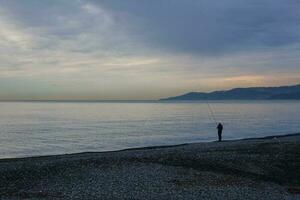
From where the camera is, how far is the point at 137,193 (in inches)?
696

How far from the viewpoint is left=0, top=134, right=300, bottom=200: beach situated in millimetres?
17797

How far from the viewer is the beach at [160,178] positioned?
58.4 feet

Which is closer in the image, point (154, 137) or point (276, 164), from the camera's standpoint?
point (276, 164)

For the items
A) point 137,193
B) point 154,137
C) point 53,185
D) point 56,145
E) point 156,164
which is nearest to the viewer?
point 137,193

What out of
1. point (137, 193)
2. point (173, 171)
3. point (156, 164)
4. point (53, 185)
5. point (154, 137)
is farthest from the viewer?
point (154, 137)

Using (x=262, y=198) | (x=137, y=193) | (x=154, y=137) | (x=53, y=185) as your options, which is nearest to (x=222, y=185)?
(x=262, y=198)

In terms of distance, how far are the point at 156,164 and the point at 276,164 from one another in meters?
7.37

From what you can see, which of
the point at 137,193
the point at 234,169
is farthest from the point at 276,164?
the point at 137,193

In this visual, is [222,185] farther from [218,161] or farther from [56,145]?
[56,145]

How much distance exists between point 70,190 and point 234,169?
9.99 m

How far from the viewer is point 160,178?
20.5 metres

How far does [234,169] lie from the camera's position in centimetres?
2422

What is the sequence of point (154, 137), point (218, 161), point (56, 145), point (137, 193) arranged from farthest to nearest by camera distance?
point (154, 137) → point (56, 145) → point (218, 161) → point (137, 193)

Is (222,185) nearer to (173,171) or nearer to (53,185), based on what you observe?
(173,171)
